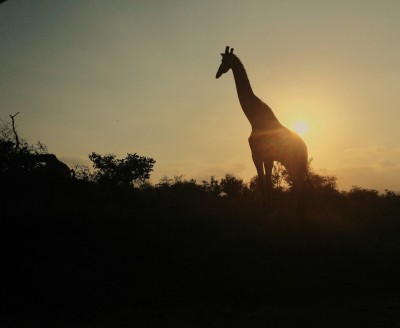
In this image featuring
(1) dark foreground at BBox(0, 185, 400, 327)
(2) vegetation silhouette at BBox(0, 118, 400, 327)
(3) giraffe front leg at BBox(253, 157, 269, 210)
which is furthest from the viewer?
(3) giraffe front leg at BBox(253, 157, 269, 210)

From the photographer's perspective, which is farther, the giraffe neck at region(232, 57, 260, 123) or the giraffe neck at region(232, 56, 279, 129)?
the giraffe neck at region(232, 57, 260, 123)

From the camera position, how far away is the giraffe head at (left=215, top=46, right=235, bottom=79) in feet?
38.7

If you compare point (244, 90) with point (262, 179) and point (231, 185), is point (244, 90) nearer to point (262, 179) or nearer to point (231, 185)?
point (262, 179)

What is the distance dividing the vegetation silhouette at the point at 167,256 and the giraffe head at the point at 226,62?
406cm

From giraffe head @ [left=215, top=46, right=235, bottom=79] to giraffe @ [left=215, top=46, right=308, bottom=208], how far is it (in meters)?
0.47

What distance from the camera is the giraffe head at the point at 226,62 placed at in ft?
38.7

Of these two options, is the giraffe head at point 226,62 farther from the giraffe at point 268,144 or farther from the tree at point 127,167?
the tree at point 127,167

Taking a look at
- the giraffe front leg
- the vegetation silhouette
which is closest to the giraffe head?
the giraffe front leg

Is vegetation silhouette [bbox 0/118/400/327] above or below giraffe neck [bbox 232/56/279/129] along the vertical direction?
below

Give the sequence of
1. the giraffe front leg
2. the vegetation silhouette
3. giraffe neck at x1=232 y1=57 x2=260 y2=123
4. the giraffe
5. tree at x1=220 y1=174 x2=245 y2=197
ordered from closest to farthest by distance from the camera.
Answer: the vegetation silhouette, the giraffe, the giraffe front leg, giraffe neck at x1=232 y1=57 x2=260 y2=123, tree at x1=220 y1=174 x2=245 y2=197

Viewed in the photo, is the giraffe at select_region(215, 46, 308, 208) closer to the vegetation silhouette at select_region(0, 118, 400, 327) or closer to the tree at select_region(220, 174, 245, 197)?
the vegetation silhouette at select_region(0, 118, 400, 327)

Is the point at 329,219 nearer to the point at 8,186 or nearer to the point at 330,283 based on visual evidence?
the point at 330,283

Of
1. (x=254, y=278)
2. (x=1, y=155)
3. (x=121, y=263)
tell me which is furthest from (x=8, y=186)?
(x=254, y=278)

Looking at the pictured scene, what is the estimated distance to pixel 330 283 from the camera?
7328mm
